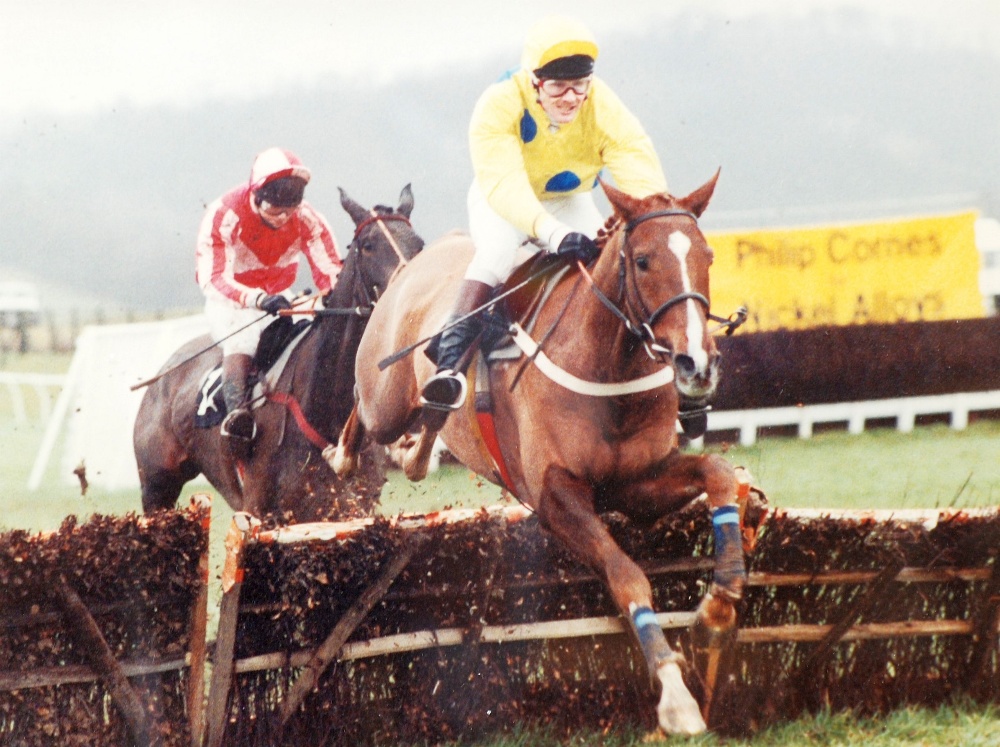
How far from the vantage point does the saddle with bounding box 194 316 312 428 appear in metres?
4.85

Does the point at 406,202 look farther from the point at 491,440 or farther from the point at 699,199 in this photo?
the point at 699,199

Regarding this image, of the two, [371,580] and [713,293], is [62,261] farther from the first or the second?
[713,293]

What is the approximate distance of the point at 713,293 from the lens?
7723 mm

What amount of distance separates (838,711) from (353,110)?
3.15 m

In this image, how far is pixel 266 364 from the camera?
16.2ft

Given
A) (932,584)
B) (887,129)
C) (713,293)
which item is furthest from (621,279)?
(713,293)

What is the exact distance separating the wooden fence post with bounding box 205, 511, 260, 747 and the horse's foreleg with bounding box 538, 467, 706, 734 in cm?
92

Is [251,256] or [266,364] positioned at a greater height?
[251,256]

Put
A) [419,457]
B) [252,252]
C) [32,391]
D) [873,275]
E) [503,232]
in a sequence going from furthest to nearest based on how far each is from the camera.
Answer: [32,391]
[873,275]
[252,252]
[419,457]
[503,232]

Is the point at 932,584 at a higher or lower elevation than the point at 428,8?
lower

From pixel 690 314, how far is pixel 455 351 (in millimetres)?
1044

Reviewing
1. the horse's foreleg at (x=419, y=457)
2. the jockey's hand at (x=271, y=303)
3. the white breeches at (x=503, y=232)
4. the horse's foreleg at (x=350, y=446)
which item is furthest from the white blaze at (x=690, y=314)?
the jockey's hand at (x=271, y=303)

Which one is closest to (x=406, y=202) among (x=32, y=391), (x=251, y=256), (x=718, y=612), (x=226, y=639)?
(x=251, y=256)

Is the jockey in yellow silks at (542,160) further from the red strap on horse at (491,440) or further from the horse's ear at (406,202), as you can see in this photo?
the horse's ear at (406,202)
